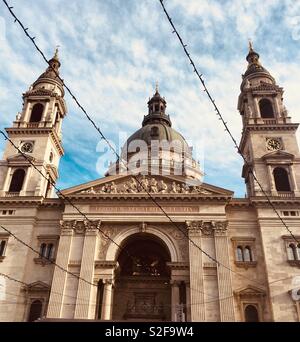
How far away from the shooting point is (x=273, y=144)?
102ft

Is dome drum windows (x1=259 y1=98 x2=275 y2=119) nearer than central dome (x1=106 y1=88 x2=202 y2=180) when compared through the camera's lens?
Yes

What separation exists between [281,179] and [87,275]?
53.9ft

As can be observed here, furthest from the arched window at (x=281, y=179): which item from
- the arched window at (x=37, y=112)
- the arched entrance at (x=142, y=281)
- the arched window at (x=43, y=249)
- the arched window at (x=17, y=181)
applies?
the arched window at (x=37, y=112)

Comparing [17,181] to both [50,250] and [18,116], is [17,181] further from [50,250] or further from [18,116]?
[50,250]

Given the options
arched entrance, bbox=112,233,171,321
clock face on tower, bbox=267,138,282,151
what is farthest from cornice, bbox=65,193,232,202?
clock face on tower, bbox=267,138,282,151

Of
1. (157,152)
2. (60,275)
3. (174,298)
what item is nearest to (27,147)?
(60,275)

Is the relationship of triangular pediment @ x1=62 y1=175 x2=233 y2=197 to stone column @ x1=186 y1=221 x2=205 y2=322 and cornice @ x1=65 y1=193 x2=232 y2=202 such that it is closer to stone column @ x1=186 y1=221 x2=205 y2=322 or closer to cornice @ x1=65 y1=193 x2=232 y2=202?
cornice @ x1=65 y1=193 x2=232 y2=202

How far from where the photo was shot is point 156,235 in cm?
2694

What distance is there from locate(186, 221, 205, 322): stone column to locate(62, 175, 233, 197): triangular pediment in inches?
108

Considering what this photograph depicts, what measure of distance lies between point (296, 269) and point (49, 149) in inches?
849

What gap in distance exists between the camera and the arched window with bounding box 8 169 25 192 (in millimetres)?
30422
